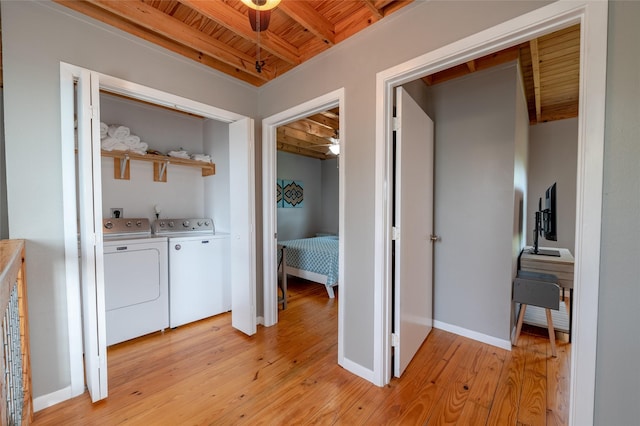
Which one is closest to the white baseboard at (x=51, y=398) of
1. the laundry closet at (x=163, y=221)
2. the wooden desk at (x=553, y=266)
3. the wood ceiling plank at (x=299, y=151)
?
the laundry closet at (x=163, y=221)

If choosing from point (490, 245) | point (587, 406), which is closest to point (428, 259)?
point (490, 245)

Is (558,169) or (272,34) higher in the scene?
(272,34)

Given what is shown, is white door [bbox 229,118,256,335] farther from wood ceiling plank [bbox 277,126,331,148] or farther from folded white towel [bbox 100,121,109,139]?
wood ceiling plank [bbox 277,126,331,148]

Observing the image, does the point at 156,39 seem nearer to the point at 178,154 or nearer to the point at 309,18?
the point at 309,18

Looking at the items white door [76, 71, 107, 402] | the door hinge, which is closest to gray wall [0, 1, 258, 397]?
white door [76, 71, 107, 402]

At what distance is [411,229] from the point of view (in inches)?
80.6

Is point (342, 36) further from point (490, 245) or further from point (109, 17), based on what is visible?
point (490, 245)

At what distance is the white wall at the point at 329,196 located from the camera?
21.0 feet

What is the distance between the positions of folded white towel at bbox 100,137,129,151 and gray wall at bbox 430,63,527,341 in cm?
319

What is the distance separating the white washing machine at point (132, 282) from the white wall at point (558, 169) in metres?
5.11

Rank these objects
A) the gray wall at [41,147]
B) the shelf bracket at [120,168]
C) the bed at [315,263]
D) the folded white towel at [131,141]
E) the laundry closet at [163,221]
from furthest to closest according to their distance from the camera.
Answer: the bed at [315,263], the shelf bracket at [120,168], the folded white towel at [131,141], the laundry closet at [163,221], the gray wall at [41,147]

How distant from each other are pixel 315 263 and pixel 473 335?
6.45 feet

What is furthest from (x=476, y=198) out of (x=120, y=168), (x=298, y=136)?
(x=120, y=168)

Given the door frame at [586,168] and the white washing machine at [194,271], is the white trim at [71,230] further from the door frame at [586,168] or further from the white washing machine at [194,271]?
the door frame at [586,168]
